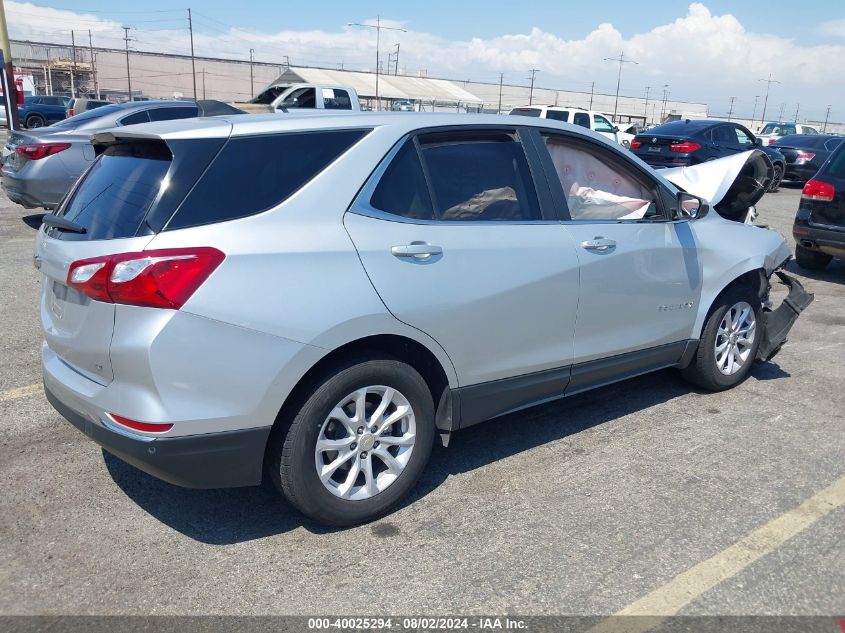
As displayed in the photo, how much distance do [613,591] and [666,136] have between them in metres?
15.5

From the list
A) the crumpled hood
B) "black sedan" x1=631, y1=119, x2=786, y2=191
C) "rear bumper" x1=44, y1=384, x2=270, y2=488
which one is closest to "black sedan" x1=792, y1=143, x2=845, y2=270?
the crumpled hood

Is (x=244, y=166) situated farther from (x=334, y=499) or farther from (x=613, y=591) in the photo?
(x=613, y=591)

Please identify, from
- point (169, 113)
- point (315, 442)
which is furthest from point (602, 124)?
point (315, 442)

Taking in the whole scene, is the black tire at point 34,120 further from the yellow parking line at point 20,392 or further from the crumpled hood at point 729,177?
the crumpled hood at point 729,177

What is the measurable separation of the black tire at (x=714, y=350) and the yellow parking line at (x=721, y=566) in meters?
1.26

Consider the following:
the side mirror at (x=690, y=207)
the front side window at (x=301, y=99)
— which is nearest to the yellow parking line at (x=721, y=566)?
the side mirror at (x=690, y=207)

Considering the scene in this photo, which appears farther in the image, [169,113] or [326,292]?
[169,113]

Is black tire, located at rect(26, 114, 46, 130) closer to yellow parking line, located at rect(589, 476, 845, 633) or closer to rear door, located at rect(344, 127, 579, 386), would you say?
rear door, located at rect(344, 127, 579, 386)

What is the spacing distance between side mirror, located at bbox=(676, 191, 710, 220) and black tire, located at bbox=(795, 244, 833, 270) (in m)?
5.73

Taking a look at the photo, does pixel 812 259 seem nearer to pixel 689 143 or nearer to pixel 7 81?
pixel 689 143

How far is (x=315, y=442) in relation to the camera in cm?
306

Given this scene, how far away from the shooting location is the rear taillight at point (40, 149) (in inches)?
367

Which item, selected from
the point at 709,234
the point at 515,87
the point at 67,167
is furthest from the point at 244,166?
the point at 515,87

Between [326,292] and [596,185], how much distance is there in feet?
6.84
